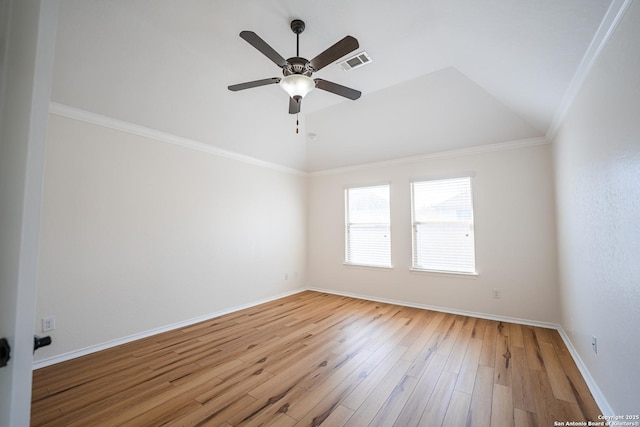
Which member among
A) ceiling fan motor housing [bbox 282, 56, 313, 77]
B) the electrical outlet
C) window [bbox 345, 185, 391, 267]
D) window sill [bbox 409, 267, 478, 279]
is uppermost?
ceiling fan motor housing [bbox 282, 56, 313, 77]

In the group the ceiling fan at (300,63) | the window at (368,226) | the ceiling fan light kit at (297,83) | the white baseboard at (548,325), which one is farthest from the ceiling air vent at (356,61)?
the white baseboard at (548,325)

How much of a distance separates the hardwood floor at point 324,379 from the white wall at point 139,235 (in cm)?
41

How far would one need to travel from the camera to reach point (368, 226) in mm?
5246

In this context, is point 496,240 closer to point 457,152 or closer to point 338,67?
point 457,152

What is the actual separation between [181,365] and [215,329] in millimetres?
937

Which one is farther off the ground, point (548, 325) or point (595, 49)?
point (595, 49)

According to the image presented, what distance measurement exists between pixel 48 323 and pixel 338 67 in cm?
404

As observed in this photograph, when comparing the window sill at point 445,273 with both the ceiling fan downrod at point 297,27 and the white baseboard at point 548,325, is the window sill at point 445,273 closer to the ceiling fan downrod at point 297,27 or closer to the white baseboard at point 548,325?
the white baseboard at point 548,325

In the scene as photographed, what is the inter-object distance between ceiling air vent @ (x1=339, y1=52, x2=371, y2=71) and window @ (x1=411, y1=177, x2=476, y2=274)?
2428 millimetres

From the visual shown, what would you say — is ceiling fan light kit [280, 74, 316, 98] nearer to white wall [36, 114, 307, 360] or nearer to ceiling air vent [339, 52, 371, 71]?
ceiling air vent [339, 52, 371, 71]

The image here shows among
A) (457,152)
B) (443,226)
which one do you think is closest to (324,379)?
(443,226)

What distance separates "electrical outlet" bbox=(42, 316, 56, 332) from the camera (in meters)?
2.61

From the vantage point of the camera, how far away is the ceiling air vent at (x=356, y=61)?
276cm

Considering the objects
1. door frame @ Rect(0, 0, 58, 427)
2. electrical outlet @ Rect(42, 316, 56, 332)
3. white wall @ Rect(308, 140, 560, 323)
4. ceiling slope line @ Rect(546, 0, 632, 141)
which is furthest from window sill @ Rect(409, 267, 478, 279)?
electrical outlet @ Rect(42, 316, 56, 332)
